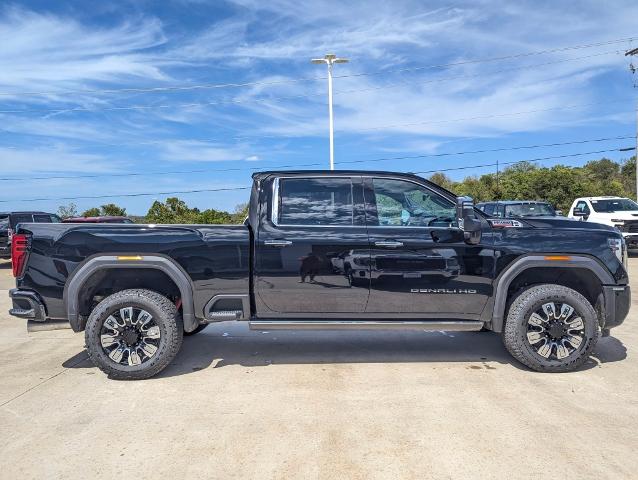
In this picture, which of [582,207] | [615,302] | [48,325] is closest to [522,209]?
[582,207]

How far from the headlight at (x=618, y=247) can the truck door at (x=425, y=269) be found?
115cm

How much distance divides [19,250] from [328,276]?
114 inches

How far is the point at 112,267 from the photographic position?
4.41 metres

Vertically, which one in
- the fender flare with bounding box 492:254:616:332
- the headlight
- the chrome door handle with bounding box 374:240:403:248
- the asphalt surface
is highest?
the chrome door handle with bounding box 374:240:403:248

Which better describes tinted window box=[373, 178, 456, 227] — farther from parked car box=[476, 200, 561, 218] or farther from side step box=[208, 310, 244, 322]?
parked car box=[476, 200, 561, 218]

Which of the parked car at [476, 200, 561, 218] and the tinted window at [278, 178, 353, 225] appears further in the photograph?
the parked car at [476, 200, 561, 218]

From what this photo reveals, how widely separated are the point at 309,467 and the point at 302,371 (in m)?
1.77

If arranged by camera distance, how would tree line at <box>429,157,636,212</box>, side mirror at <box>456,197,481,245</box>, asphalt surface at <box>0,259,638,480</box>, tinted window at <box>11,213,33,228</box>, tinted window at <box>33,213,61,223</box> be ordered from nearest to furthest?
asphalt surface at <box>0,259,638,480</box> → side mirror at <box>456,197,481,245</box> → tinted window at <box>11,213,33,228</box> → tinted window at <box>33,213,61,223</box> → tree line at <box>429,157,636,212</box>

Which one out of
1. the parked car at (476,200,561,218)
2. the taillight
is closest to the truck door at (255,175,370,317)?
the taillight

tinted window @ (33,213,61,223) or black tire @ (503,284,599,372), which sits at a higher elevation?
tinted window @ (33,213,61,223)

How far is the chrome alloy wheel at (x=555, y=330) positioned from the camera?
14.6ft

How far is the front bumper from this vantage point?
4.48 m

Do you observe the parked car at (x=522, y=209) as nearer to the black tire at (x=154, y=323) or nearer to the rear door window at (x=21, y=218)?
the black tire at (x=154, y=323)

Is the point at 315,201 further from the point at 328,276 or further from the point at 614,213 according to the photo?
the point at 614,213
